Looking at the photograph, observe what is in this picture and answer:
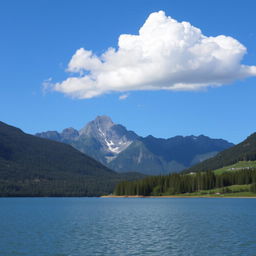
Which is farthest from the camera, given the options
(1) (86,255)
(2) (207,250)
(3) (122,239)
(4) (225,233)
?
(4) (225,233)

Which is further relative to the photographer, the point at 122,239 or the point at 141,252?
the point at 122,239

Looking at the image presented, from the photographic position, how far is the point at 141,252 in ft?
246

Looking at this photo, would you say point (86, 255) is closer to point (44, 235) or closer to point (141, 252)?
point (141, 252)

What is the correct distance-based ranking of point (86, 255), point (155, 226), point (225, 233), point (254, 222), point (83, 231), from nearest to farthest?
1. point (86, 255)
2. point (225, 233)
3. point (83, 231)
4. point (155, 226)
5. point (254, 222)

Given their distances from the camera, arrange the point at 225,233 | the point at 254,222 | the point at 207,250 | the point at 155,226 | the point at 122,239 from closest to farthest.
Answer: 1. the point at 207,250
2. the point at 122,239
3. the point at 225,233
4. the point at 155,226
5. the point at 254,222

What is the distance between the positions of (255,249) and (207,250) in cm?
823

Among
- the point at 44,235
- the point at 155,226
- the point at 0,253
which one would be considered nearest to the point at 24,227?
the point at 44,235

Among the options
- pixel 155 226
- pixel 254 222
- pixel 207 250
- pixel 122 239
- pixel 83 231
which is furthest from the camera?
pixel 254 222

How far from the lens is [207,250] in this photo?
77062 millimetres

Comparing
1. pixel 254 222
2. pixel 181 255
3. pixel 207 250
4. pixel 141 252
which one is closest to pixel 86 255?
pixel 141 252

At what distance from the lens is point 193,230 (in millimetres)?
105562

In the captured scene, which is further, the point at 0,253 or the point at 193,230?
the point at 193,230

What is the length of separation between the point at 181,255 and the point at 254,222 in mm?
57005

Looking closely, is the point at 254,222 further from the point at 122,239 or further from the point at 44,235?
the point at 44,235
